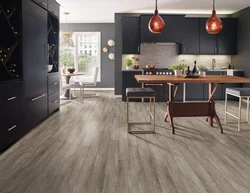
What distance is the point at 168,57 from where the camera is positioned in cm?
902

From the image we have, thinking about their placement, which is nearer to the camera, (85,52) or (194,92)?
(194,92)

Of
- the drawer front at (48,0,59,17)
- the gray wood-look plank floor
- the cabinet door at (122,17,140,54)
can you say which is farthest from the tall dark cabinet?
the cabinet door at (122,17,140,54)

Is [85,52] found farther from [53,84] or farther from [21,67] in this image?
[21,67]

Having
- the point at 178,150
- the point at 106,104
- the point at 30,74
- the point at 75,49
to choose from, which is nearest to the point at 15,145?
the point at 30,74

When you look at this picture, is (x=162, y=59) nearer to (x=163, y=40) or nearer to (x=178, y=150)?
(x=163, y=40)

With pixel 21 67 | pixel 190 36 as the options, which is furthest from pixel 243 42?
pixel 21 67

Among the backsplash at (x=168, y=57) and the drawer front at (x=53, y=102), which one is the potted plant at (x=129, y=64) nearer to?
the backsplash at (x=168, y=57)

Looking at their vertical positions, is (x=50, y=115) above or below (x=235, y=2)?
below

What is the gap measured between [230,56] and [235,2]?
2064 mm

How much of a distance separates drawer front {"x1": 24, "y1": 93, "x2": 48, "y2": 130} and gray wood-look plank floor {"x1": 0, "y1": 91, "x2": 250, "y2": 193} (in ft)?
0.45

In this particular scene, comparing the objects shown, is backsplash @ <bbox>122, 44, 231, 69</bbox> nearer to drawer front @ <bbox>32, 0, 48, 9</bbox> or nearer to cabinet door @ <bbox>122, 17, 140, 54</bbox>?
cabinet door @ <bbox>122, 17, 140, 54</bbox>

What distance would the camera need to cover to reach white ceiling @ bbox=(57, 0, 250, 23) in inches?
287

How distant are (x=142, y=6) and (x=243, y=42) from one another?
2.94 metres

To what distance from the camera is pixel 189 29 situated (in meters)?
8.52
